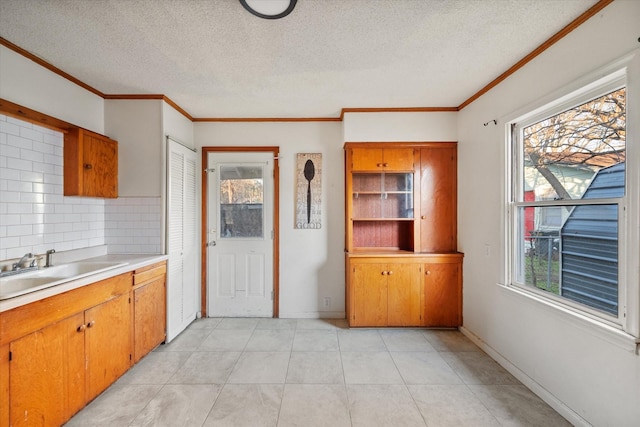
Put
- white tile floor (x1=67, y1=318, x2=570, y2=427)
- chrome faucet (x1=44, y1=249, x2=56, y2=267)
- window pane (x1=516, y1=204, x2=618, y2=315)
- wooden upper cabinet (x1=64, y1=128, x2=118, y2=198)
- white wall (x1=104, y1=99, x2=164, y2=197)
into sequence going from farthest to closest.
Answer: white wall (x1=104, y1=99, x2=164, y2=197), wooden upper cabinet (x1=64, y1=128, x2=118, y2=198), chrome faucet (x1=44, y1=249, x2=56, y2=267), white tile floor (x1=67, y1=318, x2=570, y2=427), window pane (x1=516, y1=204, x2=618, y2=315)

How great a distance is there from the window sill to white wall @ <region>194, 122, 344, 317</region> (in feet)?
6.65

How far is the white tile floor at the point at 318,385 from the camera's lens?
1.82 meters

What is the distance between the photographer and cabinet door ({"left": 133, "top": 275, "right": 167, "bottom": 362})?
94.3 inches

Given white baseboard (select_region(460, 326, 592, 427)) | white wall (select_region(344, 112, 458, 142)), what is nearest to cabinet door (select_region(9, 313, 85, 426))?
white wall (select_region(344, 112, 458, 142))

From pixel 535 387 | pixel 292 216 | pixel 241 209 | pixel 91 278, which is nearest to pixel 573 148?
pixel 535 387

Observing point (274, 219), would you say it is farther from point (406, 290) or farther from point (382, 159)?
point (406, 290)

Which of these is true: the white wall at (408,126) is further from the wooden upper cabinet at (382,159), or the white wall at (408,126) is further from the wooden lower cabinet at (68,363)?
the wooden lower cabinet at (68,363)

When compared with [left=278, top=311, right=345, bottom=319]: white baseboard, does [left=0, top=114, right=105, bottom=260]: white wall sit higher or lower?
higher

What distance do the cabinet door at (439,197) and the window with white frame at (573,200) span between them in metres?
0.84

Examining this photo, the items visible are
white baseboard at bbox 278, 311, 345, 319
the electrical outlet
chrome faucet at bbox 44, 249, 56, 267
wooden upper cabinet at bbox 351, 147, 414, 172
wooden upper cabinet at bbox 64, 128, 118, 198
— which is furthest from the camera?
white baseboard at bbox 278, 311, 345, 319

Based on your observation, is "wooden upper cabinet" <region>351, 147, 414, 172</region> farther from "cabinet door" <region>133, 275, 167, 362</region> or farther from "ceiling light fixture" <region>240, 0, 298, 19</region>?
"cabinet door" <region>133, 275, 167, 362</region>

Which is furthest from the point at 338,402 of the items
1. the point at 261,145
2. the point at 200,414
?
the point at 261,145

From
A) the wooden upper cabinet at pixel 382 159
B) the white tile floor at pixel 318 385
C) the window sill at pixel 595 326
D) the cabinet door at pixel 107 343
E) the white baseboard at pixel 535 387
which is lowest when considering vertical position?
the white tile floor at pixel 318 385

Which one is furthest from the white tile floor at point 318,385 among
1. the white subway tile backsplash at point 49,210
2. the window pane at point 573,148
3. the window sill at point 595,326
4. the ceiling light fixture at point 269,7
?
the ceiling light fixture at point 269,7
